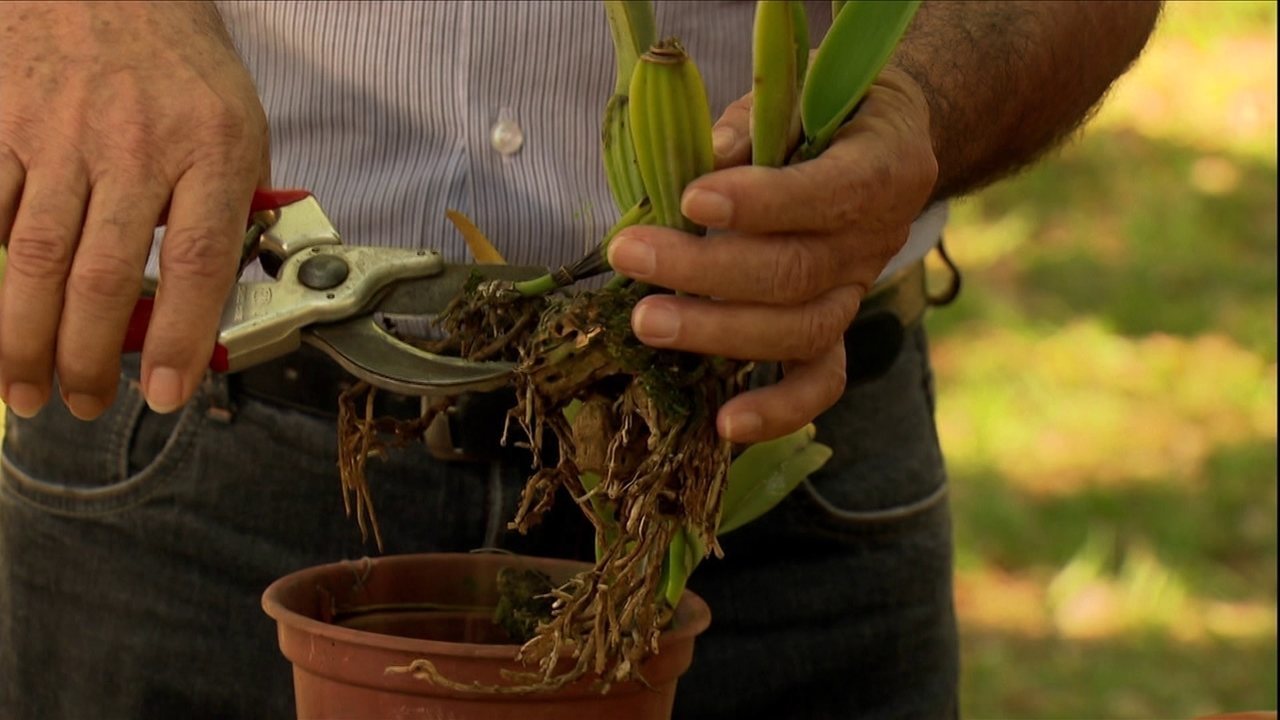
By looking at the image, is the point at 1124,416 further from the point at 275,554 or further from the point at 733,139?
the point at 733,139

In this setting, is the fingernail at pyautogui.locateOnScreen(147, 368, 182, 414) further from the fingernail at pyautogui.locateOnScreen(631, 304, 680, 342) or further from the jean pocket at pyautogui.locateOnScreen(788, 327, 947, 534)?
the jean pocket at pyautogui.locateOnScreen(788, 327, 947, 534)

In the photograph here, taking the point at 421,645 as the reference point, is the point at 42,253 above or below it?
above

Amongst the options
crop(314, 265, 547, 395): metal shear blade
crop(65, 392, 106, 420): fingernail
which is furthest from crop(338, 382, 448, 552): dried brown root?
crop(65, 392, 106, 420): fingernail

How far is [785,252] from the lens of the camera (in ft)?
3.05

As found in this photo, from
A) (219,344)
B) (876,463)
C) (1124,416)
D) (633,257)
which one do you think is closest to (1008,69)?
(876,463)

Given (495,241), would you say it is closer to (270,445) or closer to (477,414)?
(477,414)

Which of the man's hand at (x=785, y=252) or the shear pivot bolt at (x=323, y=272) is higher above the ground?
the man's hand at (x=785, y=252)

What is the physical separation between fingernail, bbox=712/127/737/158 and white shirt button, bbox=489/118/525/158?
1.25 ft

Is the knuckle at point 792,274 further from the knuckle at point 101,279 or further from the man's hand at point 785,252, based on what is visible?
the knuckle at point 101,279

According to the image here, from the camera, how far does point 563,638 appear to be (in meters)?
0.94

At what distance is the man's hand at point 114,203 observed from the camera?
960 millimetres

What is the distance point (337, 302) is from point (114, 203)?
140 mm

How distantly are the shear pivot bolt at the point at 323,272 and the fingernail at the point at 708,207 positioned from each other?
9.6 inches

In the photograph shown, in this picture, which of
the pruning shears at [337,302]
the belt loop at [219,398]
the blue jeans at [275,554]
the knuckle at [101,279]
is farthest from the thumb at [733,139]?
the belt loop at [219,398]
